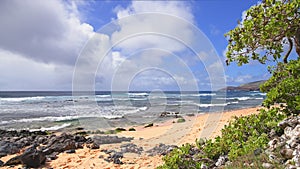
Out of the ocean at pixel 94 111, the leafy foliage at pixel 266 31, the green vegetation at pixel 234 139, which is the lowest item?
the ocean at pixel 94 111

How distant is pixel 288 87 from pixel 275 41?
3.29 feet

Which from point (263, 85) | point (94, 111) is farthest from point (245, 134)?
point (94, 111)

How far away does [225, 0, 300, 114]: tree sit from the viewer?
4637mm

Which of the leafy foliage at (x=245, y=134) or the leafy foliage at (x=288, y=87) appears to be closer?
the leafy foliage at (x=288, y=87)

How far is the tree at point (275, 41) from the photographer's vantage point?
4.64m

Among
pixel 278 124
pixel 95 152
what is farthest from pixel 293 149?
pixel 95 152

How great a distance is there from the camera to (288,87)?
4.81 meters

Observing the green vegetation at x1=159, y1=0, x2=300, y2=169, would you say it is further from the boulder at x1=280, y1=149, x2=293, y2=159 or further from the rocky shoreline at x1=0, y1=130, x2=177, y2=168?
the rocky shoreline at x1=0, y1=130, x2=177, y2=168

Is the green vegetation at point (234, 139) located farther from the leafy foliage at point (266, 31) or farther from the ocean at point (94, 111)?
the ocean at point (94, 111)

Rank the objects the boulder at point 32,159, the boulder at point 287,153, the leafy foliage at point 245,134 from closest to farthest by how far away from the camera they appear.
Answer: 1. the boulder at point 287,153
2. the leafy foliage at point 245,134
3. the boulder at point 32,159

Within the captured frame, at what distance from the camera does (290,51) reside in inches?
213

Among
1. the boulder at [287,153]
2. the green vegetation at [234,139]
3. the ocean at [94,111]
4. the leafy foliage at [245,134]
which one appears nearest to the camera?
the boulder at [287,153]

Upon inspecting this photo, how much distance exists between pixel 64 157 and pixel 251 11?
24.8 feet

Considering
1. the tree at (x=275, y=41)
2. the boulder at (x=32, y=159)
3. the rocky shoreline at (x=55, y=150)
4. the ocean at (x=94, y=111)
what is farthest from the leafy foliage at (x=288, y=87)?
the ocean at (x=94, y=111)
